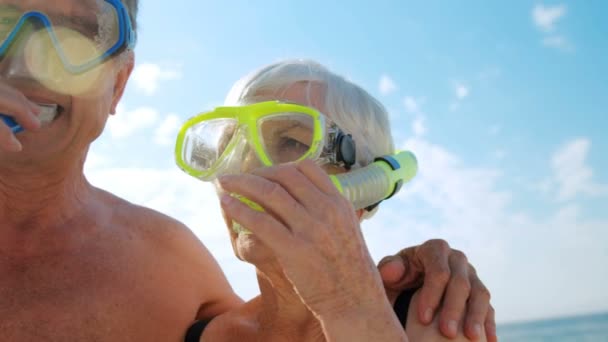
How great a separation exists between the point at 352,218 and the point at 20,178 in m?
2.10

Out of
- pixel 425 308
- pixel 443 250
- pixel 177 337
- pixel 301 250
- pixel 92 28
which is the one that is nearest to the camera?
pixel 301 250

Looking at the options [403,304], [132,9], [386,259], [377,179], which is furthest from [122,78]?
[403,304]

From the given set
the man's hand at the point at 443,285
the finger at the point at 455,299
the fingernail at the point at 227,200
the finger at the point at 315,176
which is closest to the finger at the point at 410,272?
the man's hand at the point at 443,285

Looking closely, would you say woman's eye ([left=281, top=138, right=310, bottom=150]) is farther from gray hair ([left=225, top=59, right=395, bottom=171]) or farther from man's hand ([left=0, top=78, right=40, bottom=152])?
man's hand ([left=0, top=78, right=40, bottom=152])

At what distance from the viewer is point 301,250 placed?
1.89 m

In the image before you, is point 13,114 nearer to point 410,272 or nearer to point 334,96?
point 334,96

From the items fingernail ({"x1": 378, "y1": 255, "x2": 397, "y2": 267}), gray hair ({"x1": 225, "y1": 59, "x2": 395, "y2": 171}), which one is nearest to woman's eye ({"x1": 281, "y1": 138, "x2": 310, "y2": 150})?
gray hair ({"x1": 225, "y1": 59, "x2": 395, "y2": 171})

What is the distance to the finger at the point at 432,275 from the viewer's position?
2471 millimetres

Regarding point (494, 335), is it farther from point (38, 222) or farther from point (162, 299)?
point (38, 222)

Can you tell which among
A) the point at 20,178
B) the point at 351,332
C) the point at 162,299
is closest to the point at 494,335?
the point at 351,332

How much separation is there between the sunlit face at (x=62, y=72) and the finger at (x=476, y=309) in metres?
2.03

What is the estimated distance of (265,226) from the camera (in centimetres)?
187

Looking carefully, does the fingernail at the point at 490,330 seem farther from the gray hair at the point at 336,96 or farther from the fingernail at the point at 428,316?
the gray hair at the point at 336,96

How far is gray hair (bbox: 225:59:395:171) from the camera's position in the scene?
2879 millimetres
